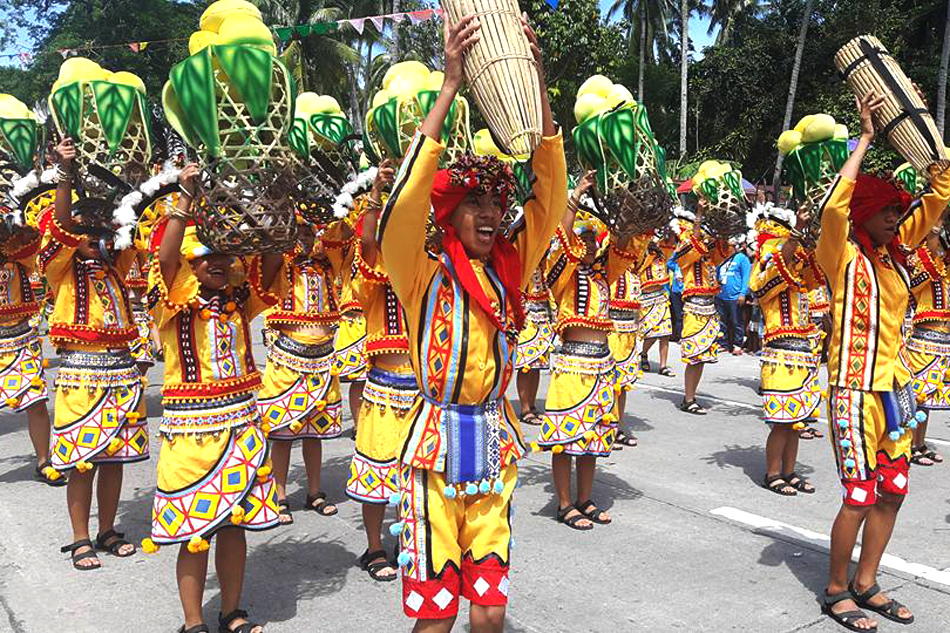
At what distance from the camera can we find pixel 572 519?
5.36 meters

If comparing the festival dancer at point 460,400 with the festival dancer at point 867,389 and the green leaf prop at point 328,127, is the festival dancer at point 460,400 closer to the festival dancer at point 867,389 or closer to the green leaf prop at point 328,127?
the festival dancer at point 867,389

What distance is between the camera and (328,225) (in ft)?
18.2

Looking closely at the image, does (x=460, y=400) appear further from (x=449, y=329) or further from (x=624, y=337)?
(x=624, y=337)

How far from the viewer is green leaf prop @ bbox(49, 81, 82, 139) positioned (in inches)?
163

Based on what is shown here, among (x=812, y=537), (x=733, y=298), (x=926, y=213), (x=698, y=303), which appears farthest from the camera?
(x=733, y=298)

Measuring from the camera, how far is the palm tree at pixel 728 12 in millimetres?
33906

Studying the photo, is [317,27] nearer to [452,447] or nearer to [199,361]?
[199,361]

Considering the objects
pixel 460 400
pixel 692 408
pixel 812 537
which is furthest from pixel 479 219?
pixel 692 408

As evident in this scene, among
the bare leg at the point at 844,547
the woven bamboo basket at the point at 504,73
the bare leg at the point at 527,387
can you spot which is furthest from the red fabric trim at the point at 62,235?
the bare leg at the point at 527,387

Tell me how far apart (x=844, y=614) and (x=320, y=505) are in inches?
125

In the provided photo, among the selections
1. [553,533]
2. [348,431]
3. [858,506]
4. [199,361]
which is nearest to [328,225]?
[199,361]

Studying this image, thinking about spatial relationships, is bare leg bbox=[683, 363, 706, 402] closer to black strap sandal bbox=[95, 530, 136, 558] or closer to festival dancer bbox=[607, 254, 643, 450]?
festival dancer bbox=[607, 254, 643, 450]

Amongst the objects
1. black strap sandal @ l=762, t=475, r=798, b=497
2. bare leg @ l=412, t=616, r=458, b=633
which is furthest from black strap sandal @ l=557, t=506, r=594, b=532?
bare leg @ l=412, t=616, r=458, b=633

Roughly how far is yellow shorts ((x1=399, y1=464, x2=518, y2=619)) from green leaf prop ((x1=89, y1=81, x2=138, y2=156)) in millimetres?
2344
